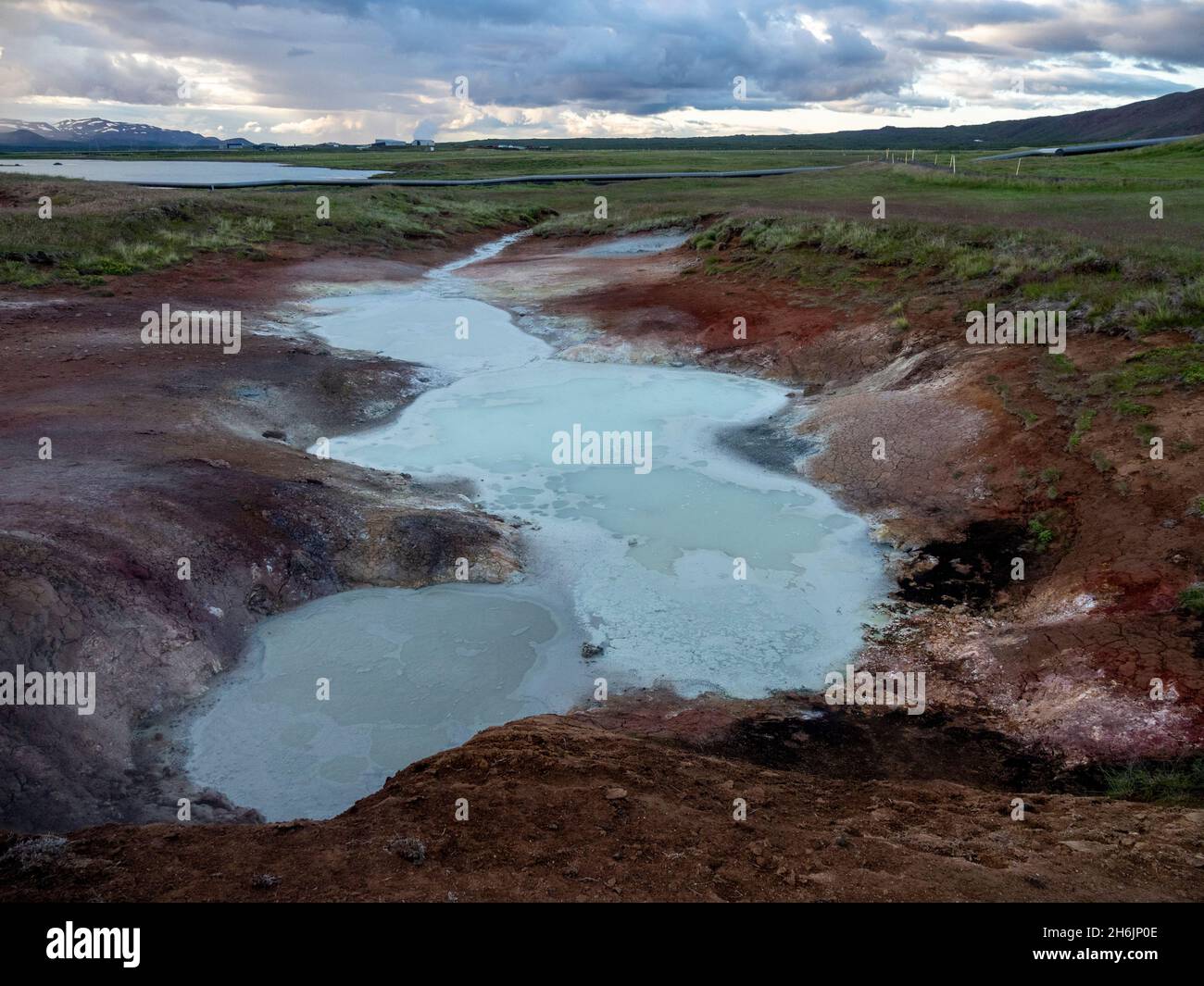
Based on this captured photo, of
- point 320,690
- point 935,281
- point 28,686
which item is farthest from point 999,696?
point 935,281

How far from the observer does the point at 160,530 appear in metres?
10.7

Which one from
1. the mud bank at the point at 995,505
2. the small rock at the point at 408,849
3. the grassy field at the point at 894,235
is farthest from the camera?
the grassy field at the point at 894,235

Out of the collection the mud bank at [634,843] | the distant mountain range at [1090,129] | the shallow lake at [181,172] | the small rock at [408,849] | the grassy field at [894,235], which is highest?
the distant mountain range at [1090,129]

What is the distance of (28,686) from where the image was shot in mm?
7977

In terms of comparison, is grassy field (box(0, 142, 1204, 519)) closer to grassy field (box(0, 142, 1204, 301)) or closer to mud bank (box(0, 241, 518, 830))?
grassy field (box(0, 142, 1204, 301))

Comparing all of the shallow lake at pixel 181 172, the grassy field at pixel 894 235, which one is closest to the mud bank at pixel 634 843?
the grassy field at pixel 894 235

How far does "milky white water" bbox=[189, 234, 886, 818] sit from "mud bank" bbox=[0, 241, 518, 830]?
562mm

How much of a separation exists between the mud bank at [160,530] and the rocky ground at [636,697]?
44 millimetres

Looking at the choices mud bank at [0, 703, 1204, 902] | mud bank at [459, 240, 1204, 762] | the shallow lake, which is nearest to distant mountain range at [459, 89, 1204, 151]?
the shallow lake

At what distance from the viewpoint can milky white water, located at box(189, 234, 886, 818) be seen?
8969mm

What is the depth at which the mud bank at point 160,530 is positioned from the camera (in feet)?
26.0

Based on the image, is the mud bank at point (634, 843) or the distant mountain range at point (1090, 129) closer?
the mud bank at point (634, 843)

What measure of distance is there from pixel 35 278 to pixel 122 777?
892 inches

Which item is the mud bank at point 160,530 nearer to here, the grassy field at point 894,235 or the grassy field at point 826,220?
the grassy field at point 894,235
